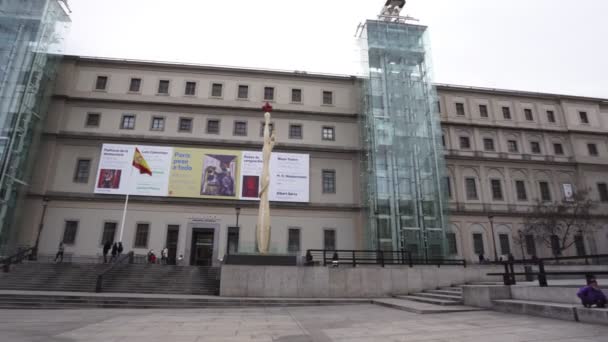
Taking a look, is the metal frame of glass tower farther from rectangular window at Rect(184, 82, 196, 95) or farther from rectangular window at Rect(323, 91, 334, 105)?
rectangular window at Rect(323, 91, 334, 105)

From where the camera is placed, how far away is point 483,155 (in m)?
30.5

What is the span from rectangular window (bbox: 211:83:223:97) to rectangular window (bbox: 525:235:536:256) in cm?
2994

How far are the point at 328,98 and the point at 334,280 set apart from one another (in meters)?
19.2

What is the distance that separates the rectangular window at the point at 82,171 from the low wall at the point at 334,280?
1781cm

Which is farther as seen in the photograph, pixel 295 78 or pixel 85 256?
pixel 295 78

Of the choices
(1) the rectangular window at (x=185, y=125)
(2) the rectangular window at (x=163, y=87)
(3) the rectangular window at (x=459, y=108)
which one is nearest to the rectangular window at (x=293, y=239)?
(1) the rectangular window at (x=185, y=125)

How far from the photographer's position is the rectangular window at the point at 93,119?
2758cm

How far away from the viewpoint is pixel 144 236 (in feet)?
82.5

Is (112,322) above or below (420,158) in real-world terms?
below

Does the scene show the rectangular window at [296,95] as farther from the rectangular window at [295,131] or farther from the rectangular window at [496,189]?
the rectangular window at [496,189]

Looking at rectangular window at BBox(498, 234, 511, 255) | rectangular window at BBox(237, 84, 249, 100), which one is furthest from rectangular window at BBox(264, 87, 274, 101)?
rectangular window at BBox(498, 234, 511, 255)

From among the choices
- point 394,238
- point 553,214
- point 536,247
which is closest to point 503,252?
point 536,247

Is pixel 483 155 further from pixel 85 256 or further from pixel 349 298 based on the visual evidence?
pixel 85 256

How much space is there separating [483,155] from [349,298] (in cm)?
2229
